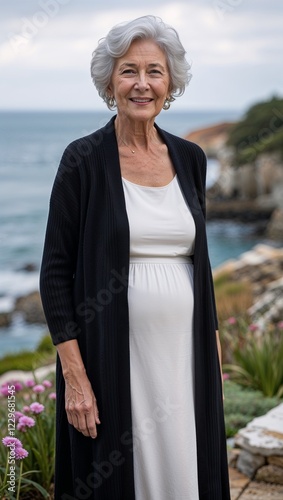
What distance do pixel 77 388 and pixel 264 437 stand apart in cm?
184

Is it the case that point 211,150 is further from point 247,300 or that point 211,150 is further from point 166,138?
point 166,138

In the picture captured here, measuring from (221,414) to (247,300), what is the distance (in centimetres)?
738

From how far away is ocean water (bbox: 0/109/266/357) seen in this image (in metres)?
22.7

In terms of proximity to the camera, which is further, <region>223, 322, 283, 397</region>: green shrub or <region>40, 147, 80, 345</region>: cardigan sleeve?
<region>223, 322, 283, 397</region>: green shrub

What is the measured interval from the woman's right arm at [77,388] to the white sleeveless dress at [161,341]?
0.15 meters

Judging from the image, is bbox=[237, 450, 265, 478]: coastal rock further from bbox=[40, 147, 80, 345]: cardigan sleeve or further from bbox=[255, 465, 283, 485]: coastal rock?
bbox=[40, 147, 80, 345]: cardigan sleeve

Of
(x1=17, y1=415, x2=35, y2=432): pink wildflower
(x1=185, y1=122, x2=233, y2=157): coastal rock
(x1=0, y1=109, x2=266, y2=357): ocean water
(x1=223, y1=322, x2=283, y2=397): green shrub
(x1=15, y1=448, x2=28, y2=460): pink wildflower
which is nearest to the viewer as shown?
(x1=15, y1=448, x2=28, y2=460): pink wildflower

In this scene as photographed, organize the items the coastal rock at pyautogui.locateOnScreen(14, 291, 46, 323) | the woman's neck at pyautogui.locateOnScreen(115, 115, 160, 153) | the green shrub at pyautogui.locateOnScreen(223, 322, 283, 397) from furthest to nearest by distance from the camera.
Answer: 1. the coastal rock at pyautogui.locateOnScreen(14, 291, 46, 323)
2. the green shrub at pyautogui.locateOnScreen(223, 322, 283, 397)
3. the woman's neck at pyautogui.locateOnScreen(115, 115, 160, 153)

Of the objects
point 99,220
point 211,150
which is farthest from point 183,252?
point 211,150

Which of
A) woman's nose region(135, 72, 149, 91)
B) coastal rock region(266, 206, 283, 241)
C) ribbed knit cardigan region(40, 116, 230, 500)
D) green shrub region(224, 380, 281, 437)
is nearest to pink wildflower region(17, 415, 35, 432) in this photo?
ribbed knit cardigan region(40, 116, 230, 500)

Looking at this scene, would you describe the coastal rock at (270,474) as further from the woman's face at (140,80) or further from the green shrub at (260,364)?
the woman's face at (140,80)

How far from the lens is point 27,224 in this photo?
139 ft

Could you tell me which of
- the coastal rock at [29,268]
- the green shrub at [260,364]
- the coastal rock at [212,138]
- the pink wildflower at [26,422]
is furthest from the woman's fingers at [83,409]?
the coastal rock at [212,138]

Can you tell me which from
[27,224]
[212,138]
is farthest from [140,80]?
[212,138]
